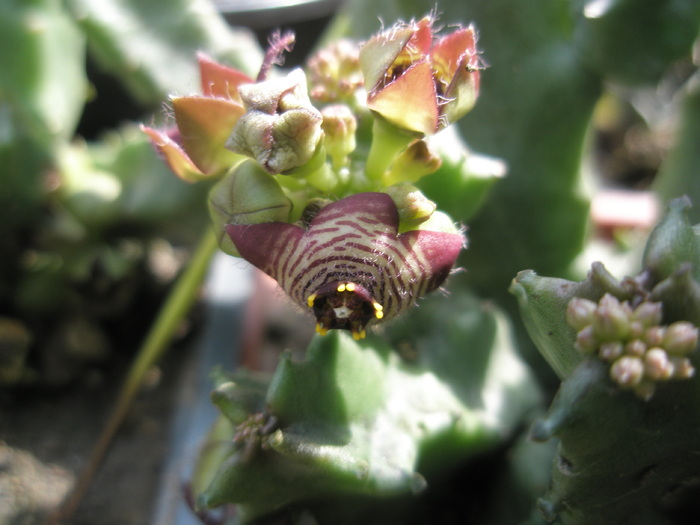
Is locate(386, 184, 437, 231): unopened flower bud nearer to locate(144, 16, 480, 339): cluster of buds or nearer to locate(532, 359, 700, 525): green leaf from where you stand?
locate(144, 16, 480, 339): cluster of buds

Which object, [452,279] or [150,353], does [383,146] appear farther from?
[150,353]

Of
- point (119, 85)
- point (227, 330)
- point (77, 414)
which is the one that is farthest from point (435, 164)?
point (119, 85)

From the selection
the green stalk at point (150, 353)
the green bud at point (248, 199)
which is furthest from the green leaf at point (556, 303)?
the green stalk at point (150, 353)

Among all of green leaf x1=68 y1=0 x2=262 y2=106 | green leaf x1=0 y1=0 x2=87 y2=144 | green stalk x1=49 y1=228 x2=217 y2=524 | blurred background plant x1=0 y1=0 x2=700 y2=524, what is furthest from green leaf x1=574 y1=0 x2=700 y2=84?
green leaf x1=0 y1=0 x2=87 y2=144

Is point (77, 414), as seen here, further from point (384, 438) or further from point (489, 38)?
point (489, 38)

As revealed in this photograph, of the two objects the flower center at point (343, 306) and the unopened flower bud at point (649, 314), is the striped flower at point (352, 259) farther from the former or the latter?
the unopened flower bud at point (649, 314)
